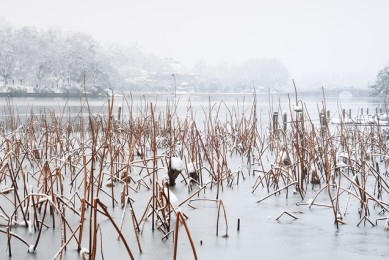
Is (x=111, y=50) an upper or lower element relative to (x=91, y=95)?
upper

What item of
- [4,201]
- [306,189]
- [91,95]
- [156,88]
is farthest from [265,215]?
[156,88]

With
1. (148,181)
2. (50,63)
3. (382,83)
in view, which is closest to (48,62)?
(50,63)

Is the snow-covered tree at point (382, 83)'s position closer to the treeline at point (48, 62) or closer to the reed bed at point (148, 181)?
the treeline at point (48, 62)

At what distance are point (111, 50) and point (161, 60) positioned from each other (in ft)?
121

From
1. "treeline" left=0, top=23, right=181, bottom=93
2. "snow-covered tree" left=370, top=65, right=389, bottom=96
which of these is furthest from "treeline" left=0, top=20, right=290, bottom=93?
"snow-covered tree" left=370, top=65, right=389, bottom=96

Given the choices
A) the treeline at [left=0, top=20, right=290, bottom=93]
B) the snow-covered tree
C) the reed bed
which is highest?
the treeline at [left=0, top=20, right=290, bottom=93]

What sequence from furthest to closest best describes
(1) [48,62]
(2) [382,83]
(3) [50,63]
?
(3) [50,63]
(1) [48,62]
(2) [382,83]

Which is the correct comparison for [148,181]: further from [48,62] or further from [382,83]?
[48,62]

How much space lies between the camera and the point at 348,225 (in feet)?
11.9

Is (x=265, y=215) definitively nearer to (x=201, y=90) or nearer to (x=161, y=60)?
(x=201, y=90)

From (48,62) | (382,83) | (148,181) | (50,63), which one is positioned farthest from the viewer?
(50,63)

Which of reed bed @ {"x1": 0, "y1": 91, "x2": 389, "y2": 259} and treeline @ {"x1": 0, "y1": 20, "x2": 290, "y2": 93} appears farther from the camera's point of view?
treeline @ {"x1": 0, "y1": 20, "x2": 290, "y2": 93}

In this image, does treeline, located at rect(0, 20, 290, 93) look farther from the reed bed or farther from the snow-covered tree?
the reed bed

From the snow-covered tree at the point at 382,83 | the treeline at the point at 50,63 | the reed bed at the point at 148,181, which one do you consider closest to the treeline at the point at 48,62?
the treeline at the point at 50,63
